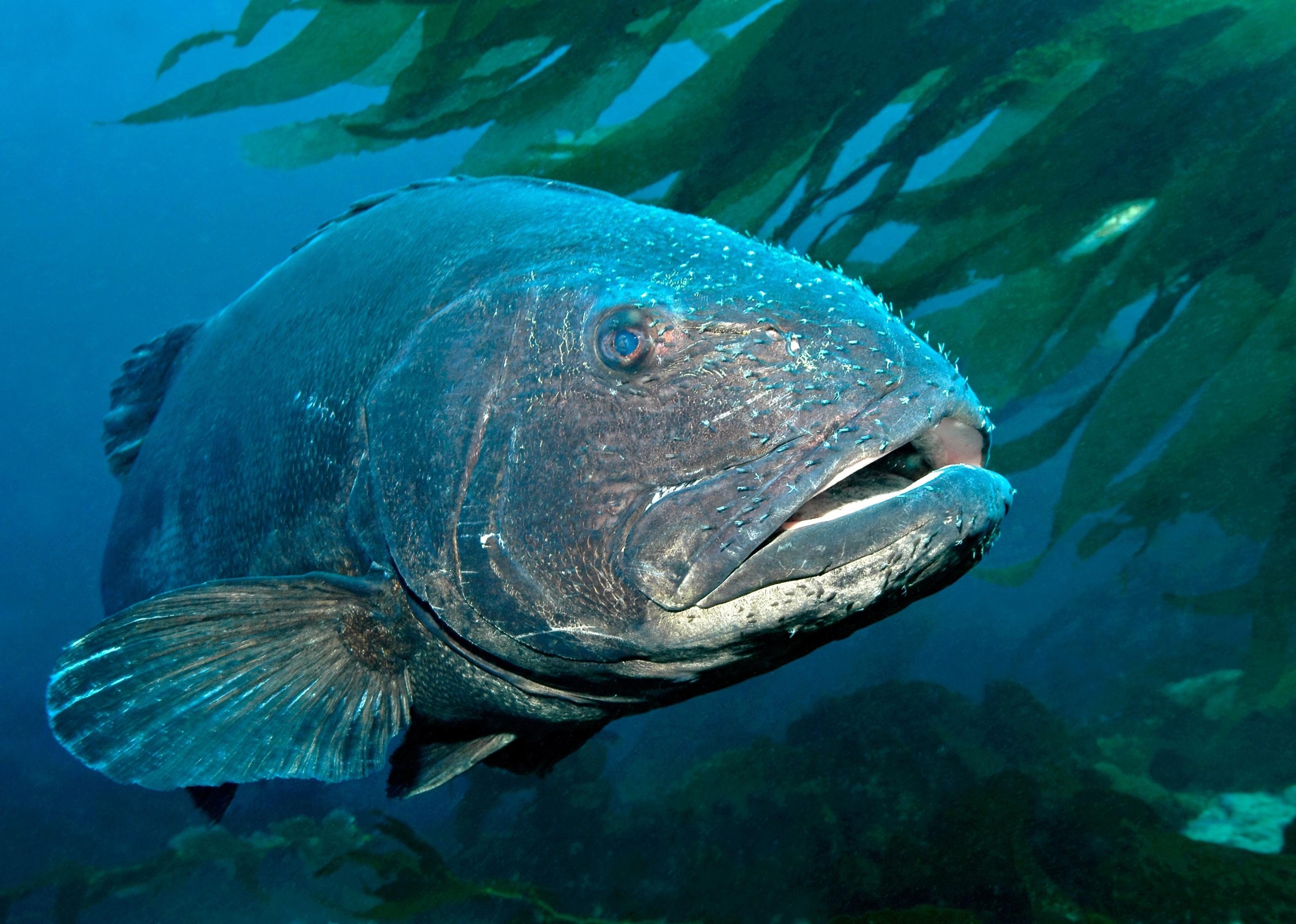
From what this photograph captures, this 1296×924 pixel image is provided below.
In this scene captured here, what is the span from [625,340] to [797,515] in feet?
2.12

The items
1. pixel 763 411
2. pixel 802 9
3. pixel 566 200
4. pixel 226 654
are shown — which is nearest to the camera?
pixel 763 411

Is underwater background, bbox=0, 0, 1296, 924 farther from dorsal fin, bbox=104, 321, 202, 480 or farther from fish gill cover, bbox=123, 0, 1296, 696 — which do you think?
dorsal fin, bbox=104, 321, 202, 480

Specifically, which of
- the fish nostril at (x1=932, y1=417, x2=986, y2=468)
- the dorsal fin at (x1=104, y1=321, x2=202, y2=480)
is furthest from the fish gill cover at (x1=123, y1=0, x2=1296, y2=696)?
the fish nostril at (x1=932, y1=417, x2=986, y2=468)

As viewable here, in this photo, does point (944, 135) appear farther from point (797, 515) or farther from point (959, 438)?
point (797, 515)

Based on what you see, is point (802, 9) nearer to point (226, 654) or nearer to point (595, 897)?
point (226, 654)

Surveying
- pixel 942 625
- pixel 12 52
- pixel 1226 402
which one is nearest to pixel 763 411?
pixel 1226 402

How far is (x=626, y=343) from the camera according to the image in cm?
176

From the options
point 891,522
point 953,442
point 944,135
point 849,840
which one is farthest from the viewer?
point 849,840

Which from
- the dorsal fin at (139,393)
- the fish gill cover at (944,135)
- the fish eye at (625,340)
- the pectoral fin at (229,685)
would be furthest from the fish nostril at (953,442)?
the fish gill cover at (944,135)

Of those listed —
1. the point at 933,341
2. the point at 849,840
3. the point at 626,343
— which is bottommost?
the point at 849,840

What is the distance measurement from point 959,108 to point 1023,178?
1.19 metres

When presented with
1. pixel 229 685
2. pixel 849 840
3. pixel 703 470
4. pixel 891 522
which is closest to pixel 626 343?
pixel 703 470

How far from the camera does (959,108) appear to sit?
6.95 metres

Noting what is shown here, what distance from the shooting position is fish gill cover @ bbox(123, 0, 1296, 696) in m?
6.20
